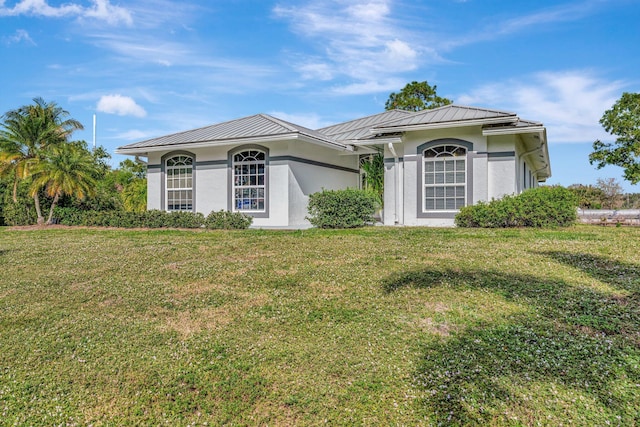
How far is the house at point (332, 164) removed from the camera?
43.1ft

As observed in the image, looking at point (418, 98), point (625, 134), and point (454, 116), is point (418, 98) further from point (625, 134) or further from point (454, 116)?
point (454, 116)

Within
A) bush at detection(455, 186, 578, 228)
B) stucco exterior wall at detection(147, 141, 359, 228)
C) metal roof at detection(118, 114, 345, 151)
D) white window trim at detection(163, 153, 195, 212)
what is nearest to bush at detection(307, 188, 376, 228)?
stucco exterior wall at detection(147, 141, 359, 228)

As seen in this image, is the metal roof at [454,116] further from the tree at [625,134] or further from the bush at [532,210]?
the tree at [625,134]

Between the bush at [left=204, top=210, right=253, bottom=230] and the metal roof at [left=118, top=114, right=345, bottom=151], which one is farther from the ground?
the metal roof at [left=118, top=114, right=345, bottom=151]

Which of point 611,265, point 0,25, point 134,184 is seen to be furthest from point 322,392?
point 134,184

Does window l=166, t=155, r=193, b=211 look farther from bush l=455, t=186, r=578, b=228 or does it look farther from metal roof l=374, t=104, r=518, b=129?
bush l=455, t=186, r=578, b=228

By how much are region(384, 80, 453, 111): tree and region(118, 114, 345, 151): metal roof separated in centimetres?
1865

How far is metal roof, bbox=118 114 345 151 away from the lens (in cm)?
1433

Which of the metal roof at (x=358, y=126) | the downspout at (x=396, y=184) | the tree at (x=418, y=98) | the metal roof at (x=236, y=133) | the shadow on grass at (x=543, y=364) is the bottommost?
the shadow on grass at (x=543, y=364)

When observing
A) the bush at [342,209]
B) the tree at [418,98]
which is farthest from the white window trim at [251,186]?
the tree at [418,98]

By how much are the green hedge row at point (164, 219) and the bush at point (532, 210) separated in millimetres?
7500

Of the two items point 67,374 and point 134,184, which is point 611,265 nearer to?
point 67,374

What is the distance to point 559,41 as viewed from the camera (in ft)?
43.5

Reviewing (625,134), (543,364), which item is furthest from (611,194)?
(543,364)
